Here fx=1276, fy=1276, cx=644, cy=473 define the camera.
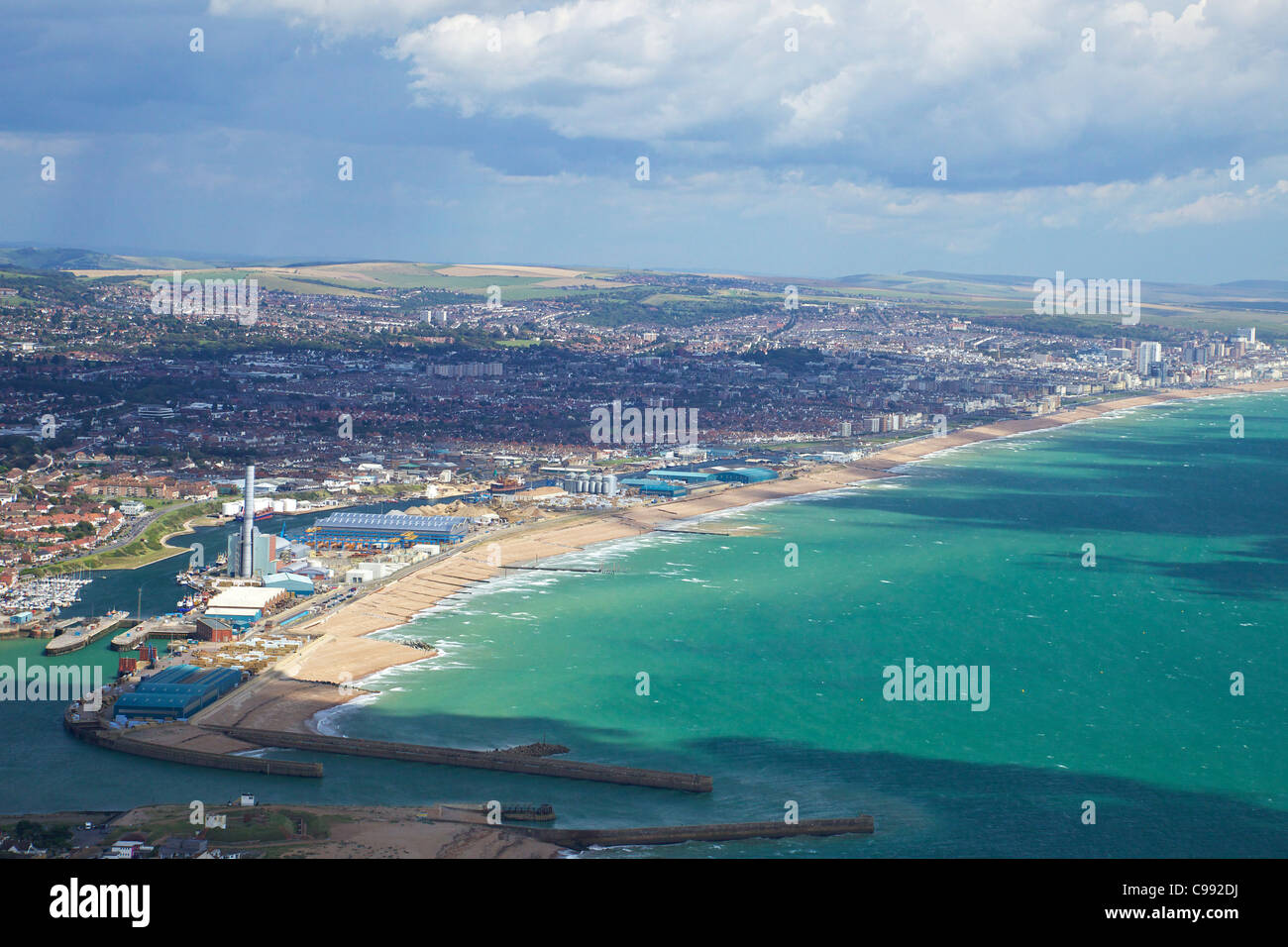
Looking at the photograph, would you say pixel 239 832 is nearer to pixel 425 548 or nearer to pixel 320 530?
pixel 425 548

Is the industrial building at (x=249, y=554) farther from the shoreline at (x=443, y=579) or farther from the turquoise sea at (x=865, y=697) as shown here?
the turquoise sea at (x=865, y=697)

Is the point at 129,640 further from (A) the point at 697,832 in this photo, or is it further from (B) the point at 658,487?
(B) the point at 658,487

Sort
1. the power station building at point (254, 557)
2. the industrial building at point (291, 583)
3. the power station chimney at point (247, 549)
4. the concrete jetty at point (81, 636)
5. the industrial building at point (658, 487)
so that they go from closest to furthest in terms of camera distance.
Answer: the concrete jetty at point (81, 636)
the industrial building at point (291, 583)
the power station chimney at point (247, 549)
the power station building at point (254, 557)
the industrial building at point (658, 487)

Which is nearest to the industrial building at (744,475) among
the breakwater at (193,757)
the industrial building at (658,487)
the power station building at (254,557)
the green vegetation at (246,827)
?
the industrial building at (658,487)

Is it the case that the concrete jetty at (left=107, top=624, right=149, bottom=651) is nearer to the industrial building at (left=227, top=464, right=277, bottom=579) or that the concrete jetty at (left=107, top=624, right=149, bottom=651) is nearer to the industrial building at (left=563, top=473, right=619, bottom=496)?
the industrial building at (left=227, top=464, right=277, bottom=579)

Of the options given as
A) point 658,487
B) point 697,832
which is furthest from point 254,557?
point 658,487

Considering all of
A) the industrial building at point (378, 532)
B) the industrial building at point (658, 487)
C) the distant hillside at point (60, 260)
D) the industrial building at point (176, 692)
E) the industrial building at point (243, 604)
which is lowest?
the industrial building at point (176, 692)
